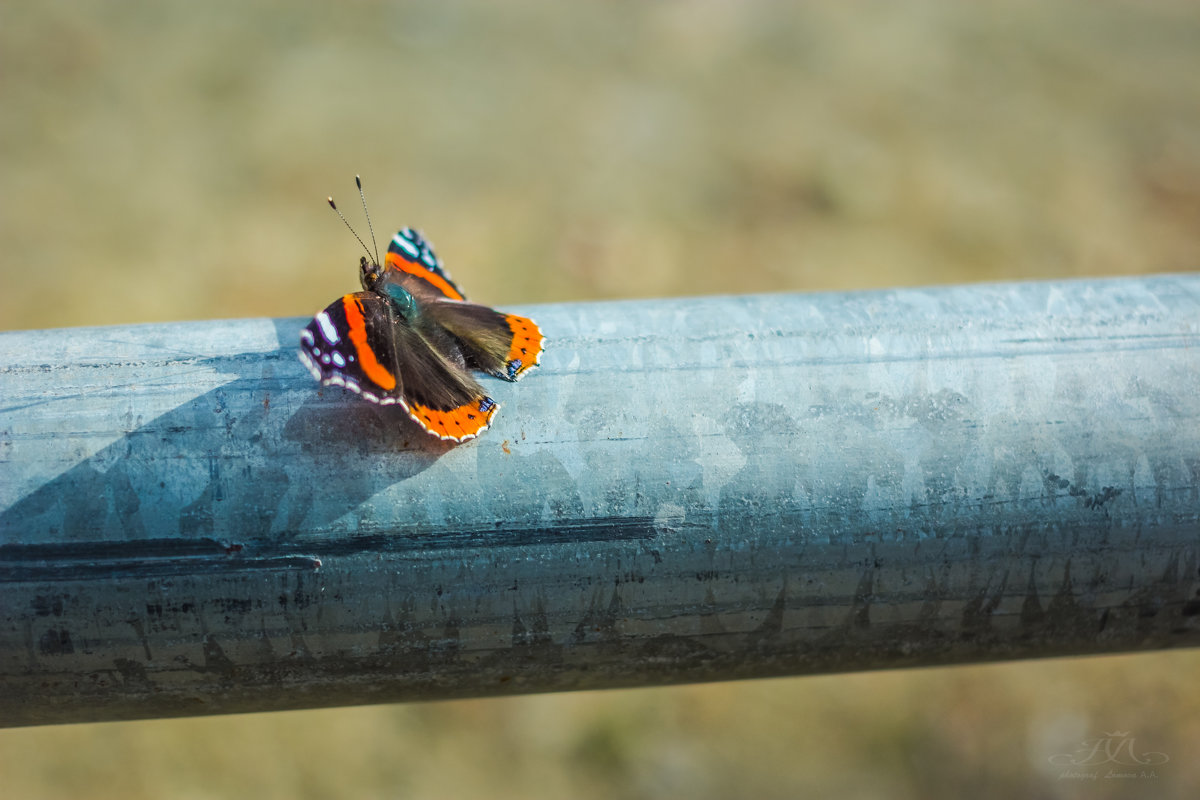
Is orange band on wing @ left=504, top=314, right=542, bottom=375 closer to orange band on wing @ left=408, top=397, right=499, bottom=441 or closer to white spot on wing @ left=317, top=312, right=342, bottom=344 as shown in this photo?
orange band on wing @ left=408, top=397, right=499, bottom=441

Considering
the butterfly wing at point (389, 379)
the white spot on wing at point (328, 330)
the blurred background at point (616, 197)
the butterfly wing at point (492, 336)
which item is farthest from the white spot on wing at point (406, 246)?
the blurred background at point (616, 197)

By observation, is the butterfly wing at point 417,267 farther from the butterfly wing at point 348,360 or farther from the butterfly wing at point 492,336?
the butterfly wing at point 348,360

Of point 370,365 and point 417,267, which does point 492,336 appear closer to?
point 370,365

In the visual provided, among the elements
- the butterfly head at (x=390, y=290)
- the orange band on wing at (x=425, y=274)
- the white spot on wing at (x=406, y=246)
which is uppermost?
the white spot on wing at (x=406, y=246)

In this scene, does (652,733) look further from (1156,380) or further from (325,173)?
(325,173)

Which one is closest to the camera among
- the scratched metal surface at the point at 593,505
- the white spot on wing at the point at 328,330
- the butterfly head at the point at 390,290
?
the scratched metal surface at the point at 593,505

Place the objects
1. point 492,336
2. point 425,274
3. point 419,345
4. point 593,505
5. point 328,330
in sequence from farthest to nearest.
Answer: point 425,274 < point 419,345 < point 492,336 < point 328,330 < point 593,505

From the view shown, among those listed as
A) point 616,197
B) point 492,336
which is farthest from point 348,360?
point 616,197
